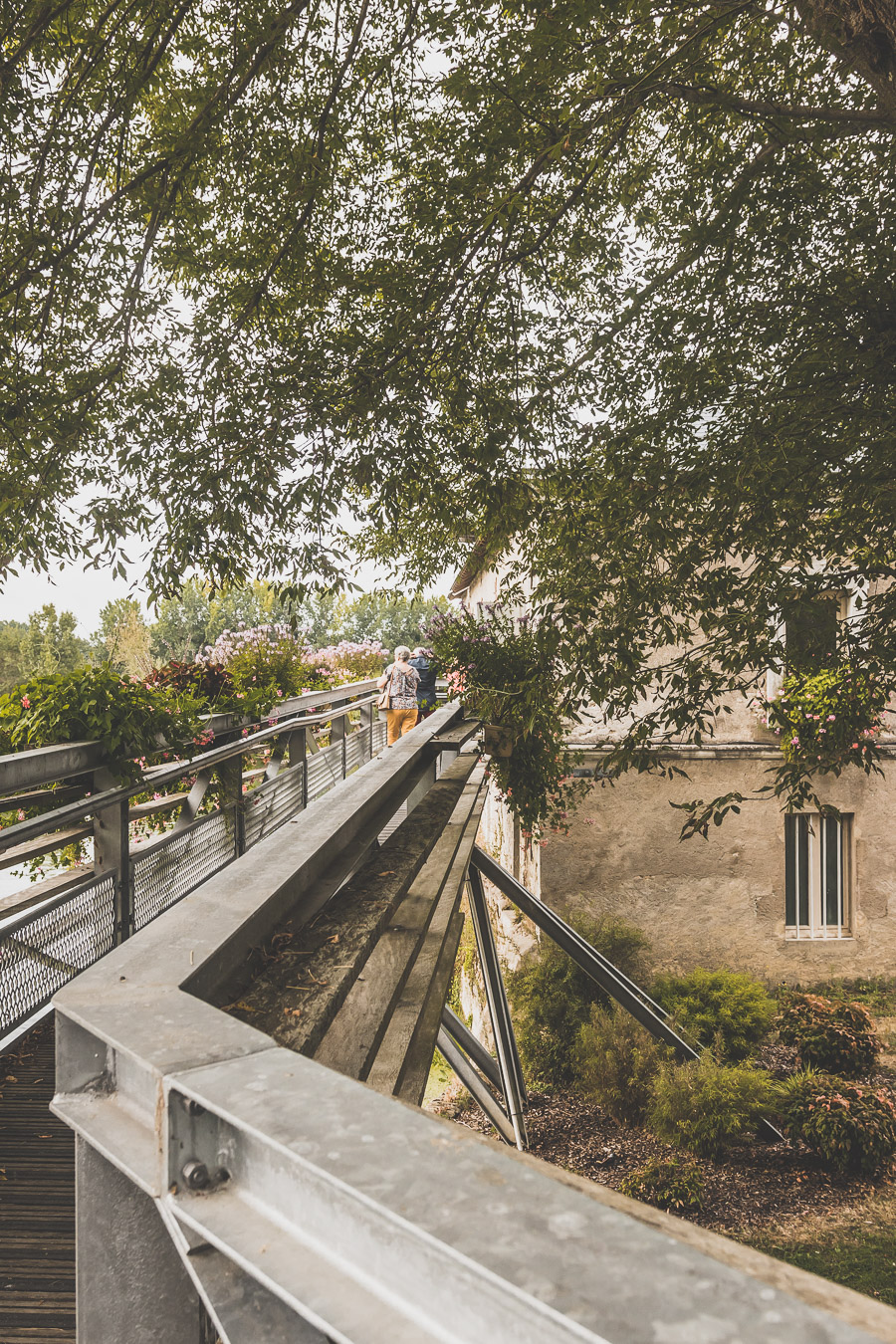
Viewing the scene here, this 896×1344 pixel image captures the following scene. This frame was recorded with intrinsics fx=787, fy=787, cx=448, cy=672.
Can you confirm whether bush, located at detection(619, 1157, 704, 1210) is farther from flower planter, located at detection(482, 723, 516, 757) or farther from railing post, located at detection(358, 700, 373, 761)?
railing post, located at detection(358, 700, 373, 761)

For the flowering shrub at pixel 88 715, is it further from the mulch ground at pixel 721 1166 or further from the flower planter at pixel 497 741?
the mulch ground at pixel 721 1166

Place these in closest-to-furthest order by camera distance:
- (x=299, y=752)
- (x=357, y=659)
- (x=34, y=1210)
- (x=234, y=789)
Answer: (x=34, y=1210), (x=234, y=789), (x=299, y=752), (x=357, y=659)

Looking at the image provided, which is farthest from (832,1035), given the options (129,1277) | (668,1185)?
(129,1277)

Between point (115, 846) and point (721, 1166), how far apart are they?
8.21m

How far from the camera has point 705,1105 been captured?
830 cm

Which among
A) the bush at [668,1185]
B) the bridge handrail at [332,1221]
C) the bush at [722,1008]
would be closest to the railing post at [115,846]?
the bridge handrail at [332,1221]

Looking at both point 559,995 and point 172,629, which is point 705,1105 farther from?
point 172,629

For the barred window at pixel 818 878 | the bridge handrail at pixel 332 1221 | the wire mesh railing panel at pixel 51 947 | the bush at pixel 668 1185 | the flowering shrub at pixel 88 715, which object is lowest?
the bush at pixel 668 1185

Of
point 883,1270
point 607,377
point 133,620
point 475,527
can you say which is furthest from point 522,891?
point 133,620

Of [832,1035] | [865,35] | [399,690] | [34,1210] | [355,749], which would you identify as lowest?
[832,1035]

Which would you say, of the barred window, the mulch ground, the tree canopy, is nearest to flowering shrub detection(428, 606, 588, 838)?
the tree canopy

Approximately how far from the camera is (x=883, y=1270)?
654 centimetres

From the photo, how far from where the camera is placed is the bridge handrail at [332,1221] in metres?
0.46

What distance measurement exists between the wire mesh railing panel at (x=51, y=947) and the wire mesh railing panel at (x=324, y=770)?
3673 millimetres
